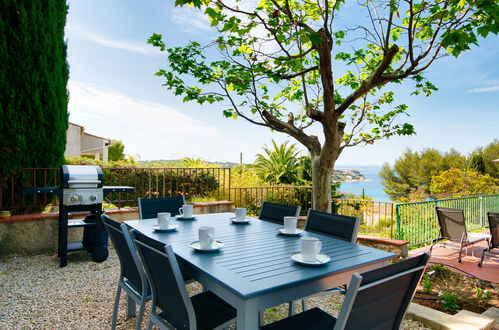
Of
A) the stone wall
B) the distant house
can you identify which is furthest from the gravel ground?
the distant house

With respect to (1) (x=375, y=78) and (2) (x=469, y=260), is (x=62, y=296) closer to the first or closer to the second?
(1) (x=375, y=78)

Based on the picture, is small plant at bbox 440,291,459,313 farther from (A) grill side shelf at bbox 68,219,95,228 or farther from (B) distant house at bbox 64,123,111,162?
(B) distant house at bbox 64,123,111,162

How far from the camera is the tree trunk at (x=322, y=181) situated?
4883mm

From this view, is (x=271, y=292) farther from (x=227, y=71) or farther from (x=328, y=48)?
(x=227, y=71)

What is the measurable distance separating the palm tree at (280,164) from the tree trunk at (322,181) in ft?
19.4

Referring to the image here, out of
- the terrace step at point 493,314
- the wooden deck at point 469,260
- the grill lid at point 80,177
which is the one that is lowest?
the wooden deck at point 469,260

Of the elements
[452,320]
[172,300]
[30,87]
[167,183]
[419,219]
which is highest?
[30,87]

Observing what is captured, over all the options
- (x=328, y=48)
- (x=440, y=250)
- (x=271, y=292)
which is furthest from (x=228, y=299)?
(x=440, y=250)

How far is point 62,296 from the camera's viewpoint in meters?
3.25

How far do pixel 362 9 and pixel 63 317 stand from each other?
5.52 meters

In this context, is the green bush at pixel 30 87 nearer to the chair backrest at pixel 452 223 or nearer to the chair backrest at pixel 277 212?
the chair backrest at pixel 277 212

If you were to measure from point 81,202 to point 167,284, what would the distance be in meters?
3.03

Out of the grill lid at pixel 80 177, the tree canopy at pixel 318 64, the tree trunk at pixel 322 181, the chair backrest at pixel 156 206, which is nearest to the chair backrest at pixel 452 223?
the tree canopy at pixel 318 64

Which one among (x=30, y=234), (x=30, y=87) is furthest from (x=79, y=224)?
(x=30, y=87)
